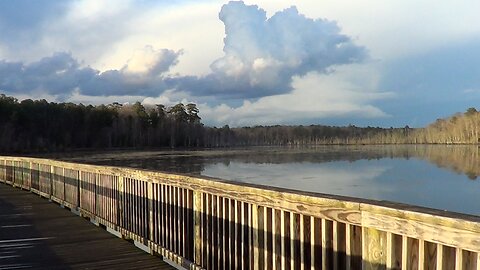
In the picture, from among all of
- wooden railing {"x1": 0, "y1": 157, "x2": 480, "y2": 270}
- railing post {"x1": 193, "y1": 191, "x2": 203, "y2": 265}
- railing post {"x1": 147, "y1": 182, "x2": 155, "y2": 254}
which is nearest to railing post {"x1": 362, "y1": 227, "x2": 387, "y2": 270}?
wooden railing {"x1": 0, "y1": 157, "x2": 480, "y2": 270}

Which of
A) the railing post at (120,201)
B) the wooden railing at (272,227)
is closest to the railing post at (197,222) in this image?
the wooden railing at (272,227)

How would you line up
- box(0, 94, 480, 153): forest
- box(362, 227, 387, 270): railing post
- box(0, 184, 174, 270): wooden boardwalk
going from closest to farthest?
box(362, 227, 387, 270): railing post
box(0, 184, 174, 270): wooden boardwalk
box(0, 94, 480, 153): forest

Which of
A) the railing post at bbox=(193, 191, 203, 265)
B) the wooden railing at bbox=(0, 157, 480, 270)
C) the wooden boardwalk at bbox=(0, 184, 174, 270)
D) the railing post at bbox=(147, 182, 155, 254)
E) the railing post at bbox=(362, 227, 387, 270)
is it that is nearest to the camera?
the wooden railing at bbox=(0, 157, 480, 270)

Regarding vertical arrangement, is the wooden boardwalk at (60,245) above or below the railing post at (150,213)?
below

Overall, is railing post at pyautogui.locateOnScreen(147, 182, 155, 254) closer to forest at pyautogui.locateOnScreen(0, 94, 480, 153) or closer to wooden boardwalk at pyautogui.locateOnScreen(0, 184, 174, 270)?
wooden boardwalk at pyautogui.locateOnScreen(0, 184, 174, 270)

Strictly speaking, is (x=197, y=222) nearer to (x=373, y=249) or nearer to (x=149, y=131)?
(x=373, y=249)

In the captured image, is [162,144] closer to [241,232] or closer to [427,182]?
[427,182]

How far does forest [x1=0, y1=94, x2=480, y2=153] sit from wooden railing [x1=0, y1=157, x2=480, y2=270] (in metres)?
81.7

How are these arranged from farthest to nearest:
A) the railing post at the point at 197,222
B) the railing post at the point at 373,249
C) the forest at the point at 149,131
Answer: the forest at the point at 149,131
the railing post at the point at 197,222
the railing post at the point at 373,249

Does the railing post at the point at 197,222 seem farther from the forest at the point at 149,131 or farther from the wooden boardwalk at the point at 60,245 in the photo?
the forest at the point at 149,131

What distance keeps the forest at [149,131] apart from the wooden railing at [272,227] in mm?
81696

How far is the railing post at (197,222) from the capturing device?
534 centimetres

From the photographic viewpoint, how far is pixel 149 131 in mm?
114500

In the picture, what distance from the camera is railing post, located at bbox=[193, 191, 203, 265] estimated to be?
5336 mm
